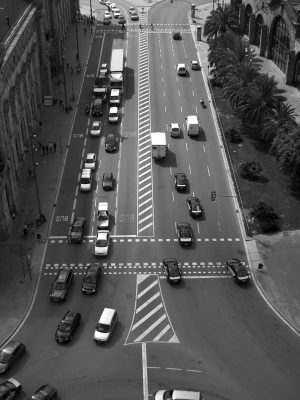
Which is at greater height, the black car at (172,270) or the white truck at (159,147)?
the white truck at (159,147)

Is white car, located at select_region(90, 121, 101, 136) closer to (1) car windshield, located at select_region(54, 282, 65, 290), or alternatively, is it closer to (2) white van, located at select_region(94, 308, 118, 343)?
(1) car windshield, located at select_region(54, 282, 65, 290)

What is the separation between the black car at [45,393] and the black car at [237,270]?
1193 inches

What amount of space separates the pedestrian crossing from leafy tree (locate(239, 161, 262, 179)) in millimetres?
24094

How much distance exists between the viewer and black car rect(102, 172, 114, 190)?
329 feet

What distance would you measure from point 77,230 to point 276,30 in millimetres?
89602

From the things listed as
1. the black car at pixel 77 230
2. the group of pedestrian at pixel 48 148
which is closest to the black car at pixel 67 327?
the black car at pixel 77 230

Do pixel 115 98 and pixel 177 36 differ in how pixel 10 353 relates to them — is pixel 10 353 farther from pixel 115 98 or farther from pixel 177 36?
pixel 177 36

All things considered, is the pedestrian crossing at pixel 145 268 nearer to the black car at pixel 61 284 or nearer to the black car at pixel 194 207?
the black car at pixel 61 284

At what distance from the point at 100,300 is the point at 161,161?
126 ft

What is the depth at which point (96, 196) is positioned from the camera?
325 ft

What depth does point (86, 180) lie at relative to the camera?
332ft

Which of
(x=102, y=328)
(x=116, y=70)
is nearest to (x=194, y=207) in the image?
(x=102, y=328)

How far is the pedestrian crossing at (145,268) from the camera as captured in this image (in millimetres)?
82688

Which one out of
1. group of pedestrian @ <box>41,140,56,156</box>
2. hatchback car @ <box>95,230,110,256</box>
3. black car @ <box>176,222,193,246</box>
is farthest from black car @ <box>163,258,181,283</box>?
group of pedestrian @ <box>41,140,56,156</box>
